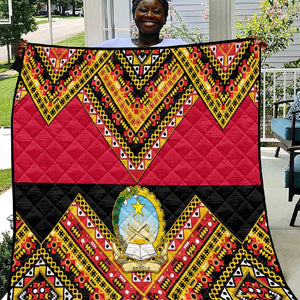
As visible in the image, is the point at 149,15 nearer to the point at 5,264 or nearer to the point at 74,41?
the point at 5,264

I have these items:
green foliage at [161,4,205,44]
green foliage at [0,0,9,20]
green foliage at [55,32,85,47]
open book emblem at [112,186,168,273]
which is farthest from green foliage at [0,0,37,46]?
open book emblem at [112,186,168,273]

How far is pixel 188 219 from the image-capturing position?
2.67 meters

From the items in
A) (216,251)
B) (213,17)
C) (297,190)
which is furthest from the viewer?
(297,190)

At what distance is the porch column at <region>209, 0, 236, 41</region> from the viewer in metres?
3.45

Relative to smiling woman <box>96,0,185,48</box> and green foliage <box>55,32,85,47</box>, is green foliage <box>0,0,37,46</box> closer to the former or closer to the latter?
green foliage <box>55,32,85,47</box>

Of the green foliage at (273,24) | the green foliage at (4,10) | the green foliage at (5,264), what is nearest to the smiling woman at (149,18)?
the green foliage at (5,264)

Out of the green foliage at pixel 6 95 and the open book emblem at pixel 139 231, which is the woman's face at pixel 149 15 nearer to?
the open book emblem at pixel 139 231

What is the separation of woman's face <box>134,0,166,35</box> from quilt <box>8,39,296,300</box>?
41 centimetres

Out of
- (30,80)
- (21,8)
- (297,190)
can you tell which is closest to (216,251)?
(30,80)

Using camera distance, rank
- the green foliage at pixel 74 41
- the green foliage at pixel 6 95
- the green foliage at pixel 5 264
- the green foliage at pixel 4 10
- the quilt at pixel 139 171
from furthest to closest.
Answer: the green foliage at pixel 6 95 < the green foliage at pixel 74 41 < the green foliage at pixel 4 10 < the green foliage at pixel 5 264 < the quilt at pixel 139 171

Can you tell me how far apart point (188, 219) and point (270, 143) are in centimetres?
491

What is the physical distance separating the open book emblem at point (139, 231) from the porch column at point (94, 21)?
4.63 feet

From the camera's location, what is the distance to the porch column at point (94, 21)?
372cm

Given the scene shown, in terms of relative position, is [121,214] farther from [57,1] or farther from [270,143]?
[57,1]
